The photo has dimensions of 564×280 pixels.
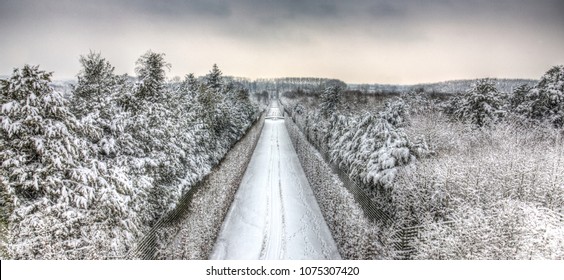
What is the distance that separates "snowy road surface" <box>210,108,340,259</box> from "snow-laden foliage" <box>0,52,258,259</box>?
6.75 ft

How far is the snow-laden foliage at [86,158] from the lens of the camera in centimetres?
400

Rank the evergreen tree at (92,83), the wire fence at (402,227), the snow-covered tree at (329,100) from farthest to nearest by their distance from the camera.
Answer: the snow-covered tree at (329,100)
the evergreen tree at (92,83)
the wire fence at (402,227)

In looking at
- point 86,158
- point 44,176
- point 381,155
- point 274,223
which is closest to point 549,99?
point 381,155

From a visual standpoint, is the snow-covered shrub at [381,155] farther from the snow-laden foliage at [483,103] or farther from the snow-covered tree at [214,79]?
the snow-covered tree at [214,79]

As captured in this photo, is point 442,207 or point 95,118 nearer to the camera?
point 442,207

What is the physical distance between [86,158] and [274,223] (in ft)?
16.1

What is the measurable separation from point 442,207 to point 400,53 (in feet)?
9.85

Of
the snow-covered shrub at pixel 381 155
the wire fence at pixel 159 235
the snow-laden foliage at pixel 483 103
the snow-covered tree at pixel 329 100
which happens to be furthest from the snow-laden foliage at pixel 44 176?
the snow-covered tree at pixel 329 100

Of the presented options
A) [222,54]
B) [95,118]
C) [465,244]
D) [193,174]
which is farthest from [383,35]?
[193,174]

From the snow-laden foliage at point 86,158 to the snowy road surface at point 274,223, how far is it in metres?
2.06

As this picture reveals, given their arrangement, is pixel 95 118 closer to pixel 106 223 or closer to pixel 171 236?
pixel 106 223

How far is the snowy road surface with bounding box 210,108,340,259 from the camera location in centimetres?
641

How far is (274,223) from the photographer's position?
7891 millimetres

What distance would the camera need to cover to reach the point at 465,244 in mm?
3422
